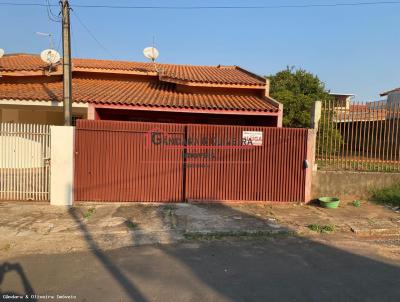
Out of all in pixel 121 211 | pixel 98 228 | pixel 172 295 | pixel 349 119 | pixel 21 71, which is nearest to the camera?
pixel 172 295

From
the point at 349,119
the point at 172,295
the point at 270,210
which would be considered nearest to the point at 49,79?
the point at 270,210

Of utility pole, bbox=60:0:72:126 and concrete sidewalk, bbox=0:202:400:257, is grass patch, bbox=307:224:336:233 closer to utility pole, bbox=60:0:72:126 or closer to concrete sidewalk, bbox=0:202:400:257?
concrete sidewalk, bbox=0:202:400:257

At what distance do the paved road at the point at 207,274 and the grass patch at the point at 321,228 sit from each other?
998mm

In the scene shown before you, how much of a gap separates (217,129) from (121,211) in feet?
10.4

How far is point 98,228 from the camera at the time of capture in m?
6.95

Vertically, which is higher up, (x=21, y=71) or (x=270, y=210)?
(x=21, y=71)

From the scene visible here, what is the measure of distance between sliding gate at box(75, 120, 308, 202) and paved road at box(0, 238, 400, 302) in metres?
3.20

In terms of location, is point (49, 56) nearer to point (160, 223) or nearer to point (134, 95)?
point (134, 95)

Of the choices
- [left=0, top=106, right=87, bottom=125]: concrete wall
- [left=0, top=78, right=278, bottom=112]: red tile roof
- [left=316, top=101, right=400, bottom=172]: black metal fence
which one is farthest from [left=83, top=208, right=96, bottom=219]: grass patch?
[left=0, top=106, right=87, bottom=125]: concrete wall

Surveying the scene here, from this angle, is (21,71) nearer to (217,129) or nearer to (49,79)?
(49,79)

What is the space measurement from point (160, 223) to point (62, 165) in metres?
3.09

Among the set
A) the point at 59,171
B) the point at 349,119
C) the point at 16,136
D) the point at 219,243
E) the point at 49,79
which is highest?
the point at 49,79

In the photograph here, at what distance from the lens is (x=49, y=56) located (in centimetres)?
1280

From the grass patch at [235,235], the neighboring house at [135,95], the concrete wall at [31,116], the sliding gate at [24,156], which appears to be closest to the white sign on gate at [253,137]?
the neighboring house at [135,95]
